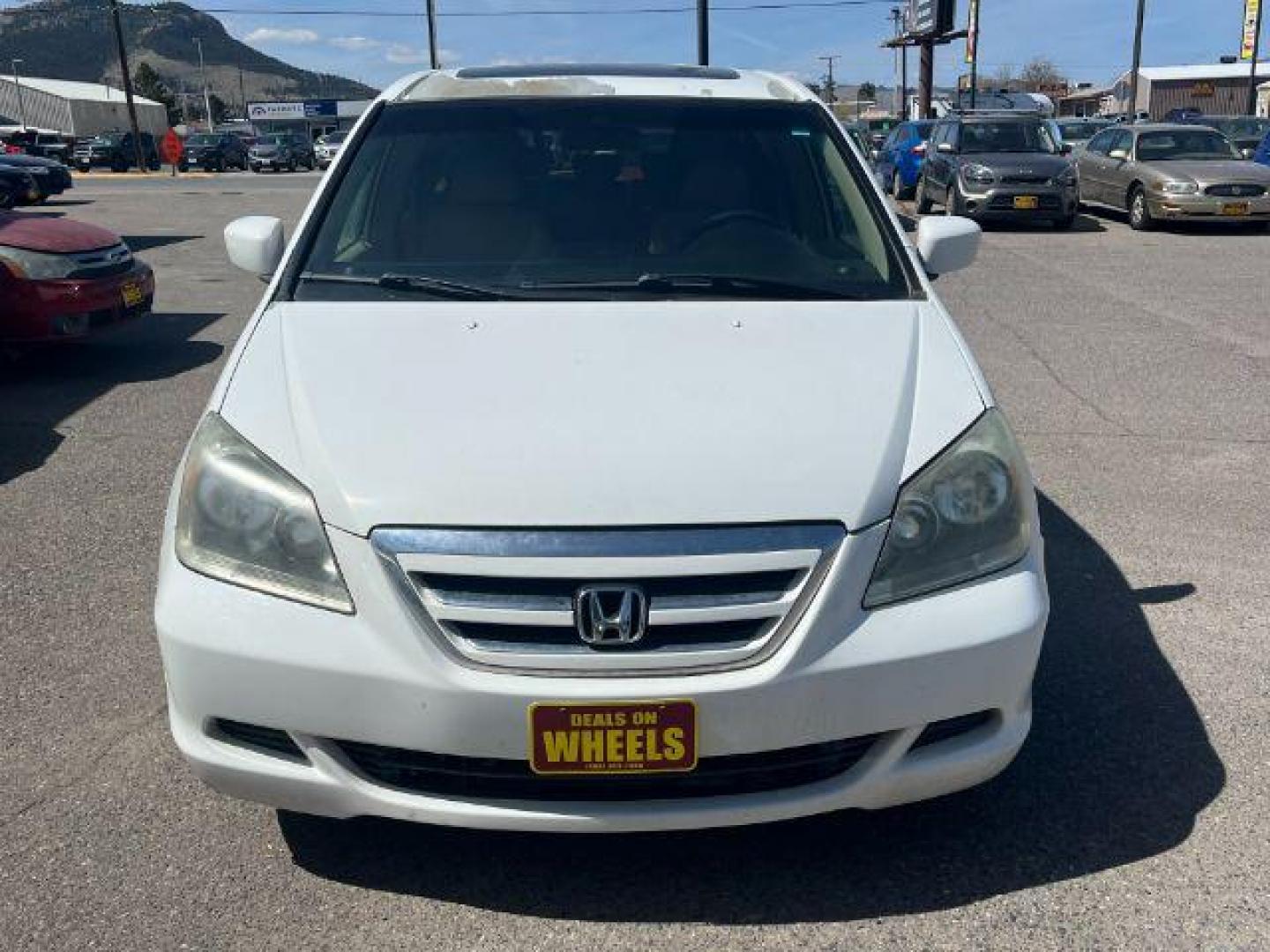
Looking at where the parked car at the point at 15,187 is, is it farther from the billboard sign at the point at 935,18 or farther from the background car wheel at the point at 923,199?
the billboard sign at the point at 935,18

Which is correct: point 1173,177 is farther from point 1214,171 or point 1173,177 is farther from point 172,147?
point 172,147

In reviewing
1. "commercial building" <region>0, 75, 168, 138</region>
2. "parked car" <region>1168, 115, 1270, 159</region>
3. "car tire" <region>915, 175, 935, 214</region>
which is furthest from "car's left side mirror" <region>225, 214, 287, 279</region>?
"commercial building" <region>0, 75, 168, 138</region>

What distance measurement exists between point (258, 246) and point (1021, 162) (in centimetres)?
1529

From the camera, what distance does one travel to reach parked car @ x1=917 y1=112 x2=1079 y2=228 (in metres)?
16.9

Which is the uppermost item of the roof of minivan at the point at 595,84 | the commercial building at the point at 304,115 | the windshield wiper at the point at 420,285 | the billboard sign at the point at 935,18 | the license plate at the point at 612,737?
the billboard sign at the point at 935,18

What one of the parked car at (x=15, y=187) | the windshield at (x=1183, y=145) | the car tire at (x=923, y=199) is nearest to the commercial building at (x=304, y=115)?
the parked car at (x=15, y=187)

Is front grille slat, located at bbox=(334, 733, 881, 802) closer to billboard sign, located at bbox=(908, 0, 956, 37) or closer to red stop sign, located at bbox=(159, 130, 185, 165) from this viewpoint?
billboard sign, located at bbox=(908, 0, 956, 37)

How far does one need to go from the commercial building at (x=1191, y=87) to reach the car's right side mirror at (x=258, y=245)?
76091 millimetres

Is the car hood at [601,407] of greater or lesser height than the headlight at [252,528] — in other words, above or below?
above

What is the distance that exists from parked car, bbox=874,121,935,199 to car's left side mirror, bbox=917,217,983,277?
1743 cm

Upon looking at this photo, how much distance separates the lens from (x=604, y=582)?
2373 mm

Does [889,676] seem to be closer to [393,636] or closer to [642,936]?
[642,936]

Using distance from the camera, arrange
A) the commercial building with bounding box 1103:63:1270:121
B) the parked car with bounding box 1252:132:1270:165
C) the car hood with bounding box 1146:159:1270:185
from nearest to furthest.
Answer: the car hood with bounding box 1146:159:1270:185 → the parked car with bounding box 1252:132:1270:165 → the commercial building with bounding box 1103:63:1270:121

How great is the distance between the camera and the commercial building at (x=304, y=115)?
277ft
